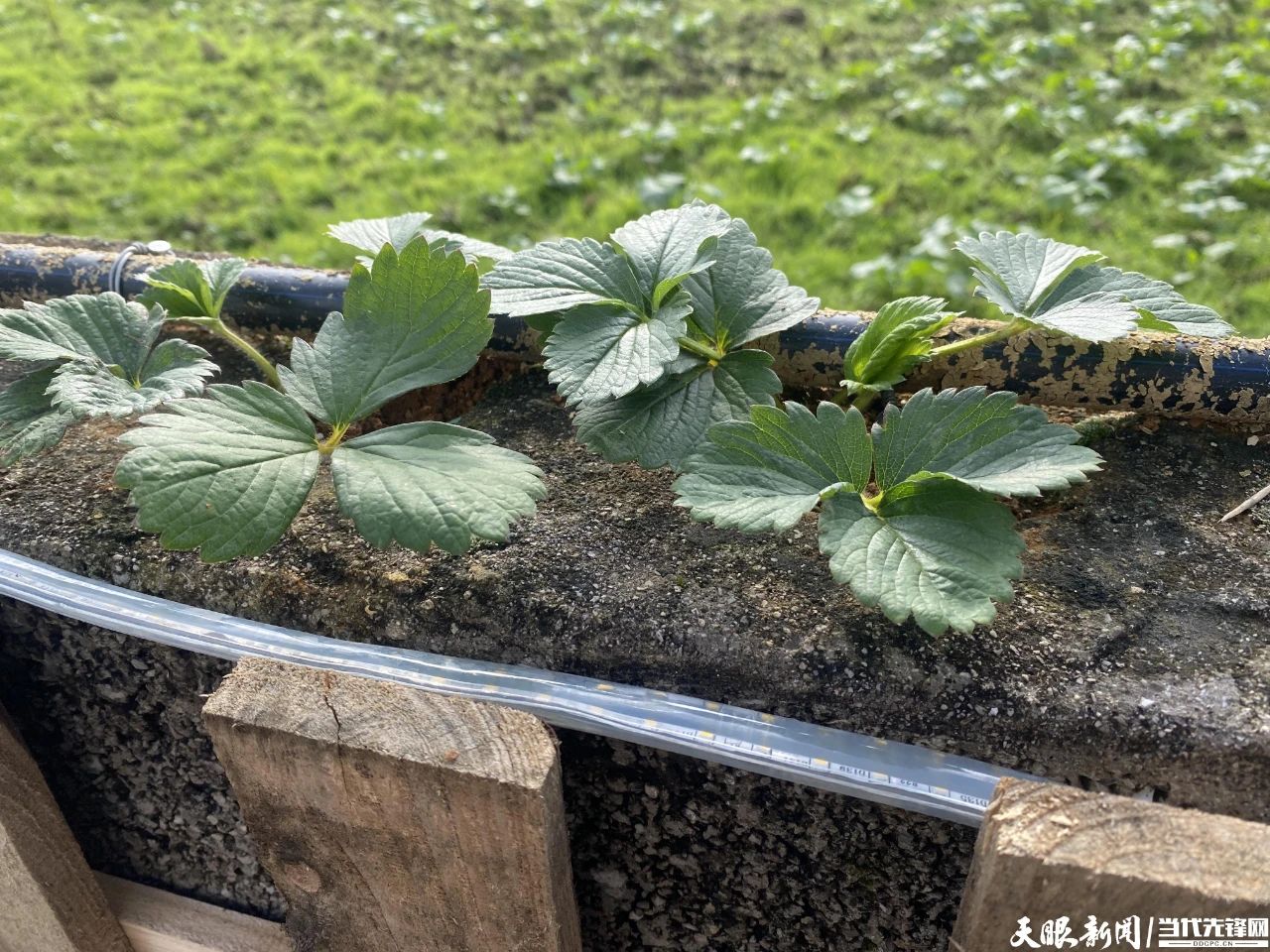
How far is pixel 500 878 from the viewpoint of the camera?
0.87 metres

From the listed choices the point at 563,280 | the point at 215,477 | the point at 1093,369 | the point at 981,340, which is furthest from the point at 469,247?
the point at 1093,369

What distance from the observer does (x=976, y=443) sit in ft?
3.01

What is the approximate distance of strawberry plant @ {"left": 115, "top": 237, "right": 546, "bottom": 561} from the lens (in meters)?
0.88

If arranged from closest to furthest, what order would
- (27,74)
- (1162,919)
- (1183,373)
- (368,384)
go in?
(1162,919) < (368,384) < (1183,373) < (27,74)

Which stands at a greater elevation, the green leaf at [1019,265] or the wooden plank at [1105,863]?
the green leaf at [1019,265]

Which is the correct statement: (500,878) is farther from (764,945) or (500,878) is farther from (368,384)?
(368,384)

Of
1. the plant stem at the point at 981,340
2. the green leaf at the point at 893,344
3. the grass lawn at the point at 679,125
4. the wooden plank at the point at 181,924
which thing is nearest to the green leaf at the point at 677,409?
the green leaf at the point at 893,344

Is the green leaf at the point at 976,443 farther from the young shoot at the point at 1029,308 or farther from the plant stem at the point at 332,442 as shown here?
the plant stem at the point at 332,442

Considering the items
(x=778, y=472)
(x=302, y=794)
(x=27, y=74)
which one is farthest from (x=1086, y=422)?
(x=27, y=74)

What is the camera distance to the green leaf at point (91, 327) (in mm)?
1062

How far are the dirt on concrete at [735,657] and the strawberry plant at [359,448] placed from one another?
4.4 inches

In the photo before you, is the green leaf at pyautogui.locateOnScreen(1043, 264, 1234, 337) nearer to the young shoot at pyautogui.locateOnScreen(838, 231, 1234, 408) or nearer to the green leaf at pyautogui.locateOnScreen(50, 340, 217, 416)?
the young shoot at pyautogui.locateOnScreen(838, 231, 1234, 408)

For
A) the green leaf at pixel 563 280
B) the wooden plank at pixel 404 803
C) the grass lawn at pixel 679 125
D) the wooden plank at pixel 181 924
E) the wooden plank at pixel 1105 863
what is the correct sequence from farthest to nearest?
the grass lawn at pixel 679 125, the wooden plank at pixel 181 924, the green leaf at pixel 563 280, the wooden plank at pixel 404 803, the wooden plank at pixel 1105 863

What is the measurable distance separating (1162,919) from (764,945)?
1.39ft
